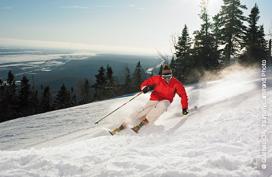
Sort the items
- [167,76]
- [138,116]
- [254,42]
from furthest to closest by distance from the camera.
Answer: [254,42]
[167,76]
[138,116]

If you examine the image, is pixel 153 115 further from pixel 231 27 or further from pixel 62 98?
pixel 62 98

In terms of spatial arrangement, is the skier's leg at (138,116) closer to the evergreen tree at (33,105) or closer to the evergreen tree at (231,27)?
the evergreen tree at (231,27)

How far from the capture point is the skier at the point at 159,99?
29.0ft

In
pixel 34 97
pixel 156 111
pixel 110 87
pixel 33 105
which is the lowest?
pixel 33 105

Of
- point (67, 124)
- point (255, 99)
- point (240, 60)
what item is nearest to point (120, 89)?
point (240, 60)

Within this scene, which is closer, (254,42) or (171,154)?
(171,154)

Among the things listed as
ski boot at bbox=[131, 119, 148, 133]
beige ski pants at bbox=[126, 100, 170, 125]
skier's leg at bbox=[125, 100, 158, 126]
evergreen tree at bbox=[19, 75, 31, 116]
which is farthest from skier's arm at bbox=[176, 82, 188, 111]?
evergreen tree at bbox=[19, 75, 31, 116]

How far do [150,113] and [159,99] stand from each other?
88cm

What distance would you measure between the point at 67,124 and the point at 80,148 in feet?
26.7

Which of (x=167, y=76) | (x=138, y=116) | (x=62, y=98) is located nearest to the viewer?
(x=138, y=116)

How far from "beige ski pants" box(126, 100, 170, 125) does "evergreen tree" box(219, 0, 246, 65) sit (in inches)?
1201

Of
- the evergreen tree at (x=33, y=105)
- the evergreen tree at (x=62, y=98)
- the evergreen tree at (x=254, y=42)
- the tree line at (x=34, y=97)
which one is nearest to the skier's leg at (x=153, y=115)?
the evergreen tree at (x=254, y=42)

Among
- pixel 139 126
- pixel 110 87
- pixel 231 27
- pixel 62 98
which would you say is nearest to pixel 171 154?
pixel 139 126

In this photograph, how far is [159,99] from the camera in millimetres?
9641
